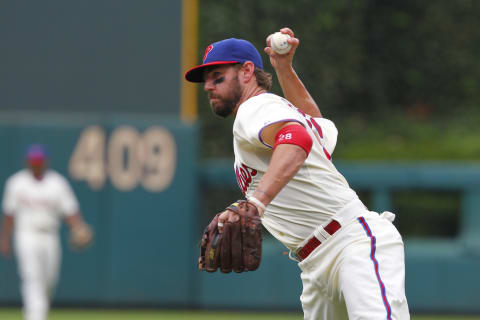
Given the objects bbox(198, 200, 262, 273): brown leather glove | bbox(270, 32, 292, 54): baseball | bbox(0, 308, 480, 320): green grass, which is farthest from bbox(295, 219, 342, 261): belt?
bbox(0, 308, 480, 320): green grass

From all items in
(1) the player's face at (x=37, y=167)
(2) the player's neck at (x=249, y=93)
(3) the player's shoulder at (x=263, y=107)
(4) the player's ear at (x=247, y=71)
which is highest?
(4) the player's ear at (x=247, y=71)

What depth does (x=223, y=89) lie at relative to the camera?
150 inches

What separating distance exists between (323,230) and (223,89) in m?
0.76

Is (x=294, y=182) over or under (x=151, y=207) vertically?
over

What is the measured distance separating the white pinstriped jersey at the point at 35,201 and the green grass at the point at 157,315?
1.37 meters

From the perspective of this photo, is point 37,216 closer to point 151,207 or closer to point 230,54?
point 151,207

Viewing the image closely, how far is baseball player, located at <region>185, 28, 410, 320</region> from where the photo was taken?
3590 mm

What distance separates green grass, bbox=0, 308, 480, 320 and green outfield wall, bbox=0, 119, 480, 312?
139mm

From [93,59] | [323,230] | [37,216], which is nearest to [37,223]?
[37,216]

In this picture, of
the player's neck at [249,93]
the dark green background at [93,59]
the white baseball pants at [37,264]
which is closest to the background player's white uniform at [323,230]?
the player's neck at [249,93]

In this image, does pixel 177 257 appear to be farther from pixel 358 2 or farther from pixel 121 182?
pixel 358 2

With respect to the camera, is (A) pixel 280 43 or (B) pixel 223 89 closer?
(B) pixel 223 89

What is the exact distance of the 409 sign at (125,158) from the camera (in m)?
11.3

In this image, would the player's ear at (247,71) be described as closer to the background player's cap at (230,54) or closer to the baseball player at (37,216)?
the background player's cap at (230,54)
